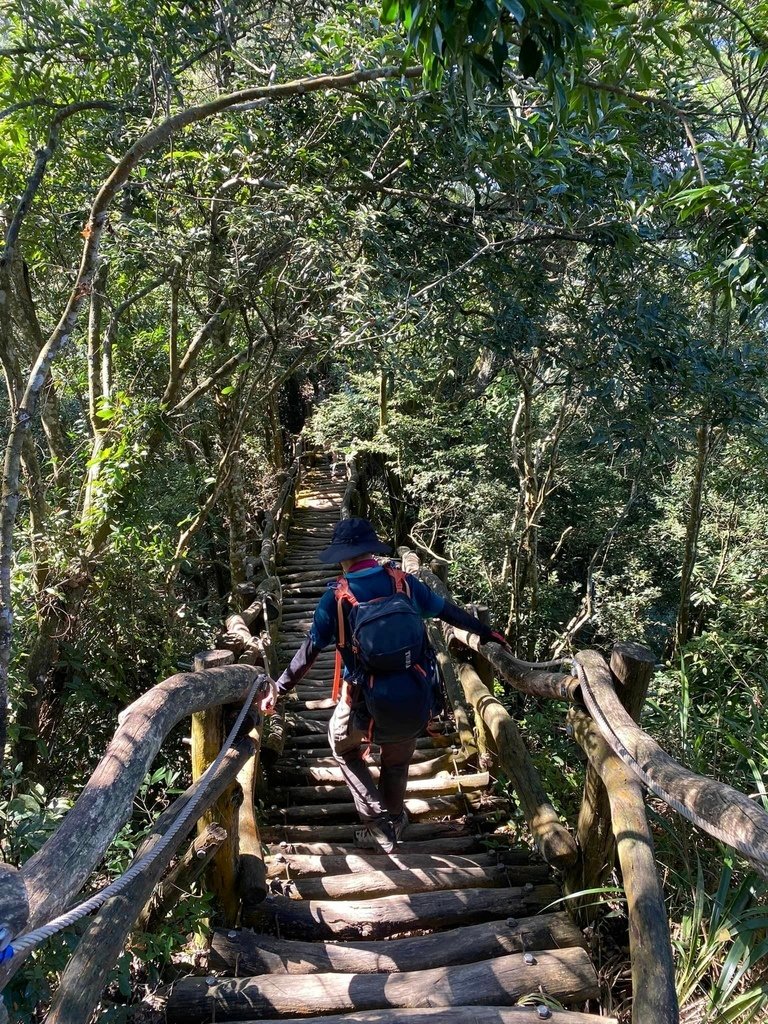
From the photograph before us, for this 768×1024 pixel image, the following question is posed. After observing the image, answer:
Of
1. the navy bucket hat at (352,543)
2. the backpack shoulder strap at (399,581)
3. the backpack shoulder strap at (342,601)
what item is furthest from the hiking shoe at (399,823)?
the navy bucket hat at (352,543)

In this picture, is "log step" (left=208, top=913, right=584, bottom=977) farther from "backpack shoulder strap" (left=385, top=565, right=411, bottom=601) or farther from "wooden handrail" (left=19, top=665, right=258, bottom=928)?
"backpack shoulder strap" (left=385, top=565, right=411, bottom=601)

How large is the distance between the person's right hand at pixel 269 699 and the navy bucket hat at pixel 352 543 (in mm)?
743

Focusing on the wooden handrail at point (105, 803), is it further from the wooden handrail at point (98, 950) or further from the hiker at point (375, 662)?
the hiker at point (375, 662)

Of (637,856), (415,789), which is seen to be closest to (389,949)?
(637,856)

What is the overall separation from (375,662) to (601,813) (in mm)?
1135

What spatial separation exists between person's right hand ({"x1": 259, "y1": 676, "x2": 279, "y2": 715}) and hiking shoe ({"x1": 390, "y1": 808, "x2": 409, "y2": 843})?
38.9 inches

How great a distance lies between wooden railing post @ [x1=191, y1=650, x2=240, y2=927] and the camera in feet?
9.21

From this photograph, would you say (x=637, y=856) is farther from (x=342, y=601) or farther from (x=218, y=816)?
(x=218, y=816)

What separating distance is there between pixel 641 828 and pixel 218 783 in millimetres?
1643

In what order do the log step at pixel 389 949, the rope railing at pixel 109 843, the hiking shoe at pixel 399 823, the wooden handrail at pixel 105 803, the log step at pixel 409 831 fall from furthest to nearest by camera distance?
the log step at pixel 409 831 < the hiking shoe at pixel 399 823 < the log step at pixel 389 949 < the wooden handrail at pixel 105 803 < the rope railing at pixel 109 843

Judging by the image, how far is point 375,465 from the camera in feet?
50.8

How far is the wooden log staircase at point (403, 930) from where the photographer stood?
2338 mm

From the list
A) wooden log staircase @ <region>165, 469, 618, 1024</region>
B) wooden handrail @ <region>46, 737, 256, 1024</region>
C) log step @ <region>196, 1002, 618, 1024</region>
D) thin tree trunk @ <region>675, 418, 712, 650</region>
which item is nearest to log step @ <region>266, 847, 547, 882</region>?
wooden log staircase @ <region>165, 469, 618, 1024</region>

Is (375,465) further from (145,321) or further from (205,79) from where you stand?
(205,79)
